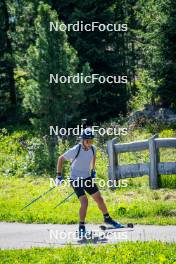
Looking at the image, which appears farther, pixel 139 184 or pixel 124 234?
pixel 139 184

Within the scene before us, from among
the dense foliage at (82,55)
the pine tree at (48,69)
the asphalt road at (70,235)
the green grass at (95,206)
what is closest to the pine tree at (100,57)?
the dense foliage at (82,55)

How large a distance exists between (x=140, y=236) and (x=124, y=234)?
1.20ft

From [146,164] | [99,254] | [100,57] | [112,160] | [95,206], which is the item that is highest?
[100,57]

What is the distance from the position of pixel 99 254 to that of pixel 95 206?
4225mm

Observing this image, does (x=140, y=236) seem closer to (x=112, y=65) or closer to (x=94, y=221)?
(x=94, y=221)

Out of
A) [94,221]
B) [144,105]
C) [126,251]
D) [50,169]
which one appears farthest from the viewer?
[144,105]

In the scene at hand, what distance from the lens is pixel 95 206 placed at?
13.4 m

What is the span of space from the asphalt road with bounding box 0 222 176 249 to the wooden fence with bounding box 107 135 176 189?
12.0 ft

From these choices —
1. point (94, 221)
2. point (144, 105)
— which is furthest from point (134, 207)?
point (144, 105)

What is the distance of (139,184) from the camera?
15617 mm

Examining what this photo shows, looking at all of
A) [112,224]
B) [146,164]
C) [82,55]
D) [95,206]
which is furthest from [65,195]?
[82,55]

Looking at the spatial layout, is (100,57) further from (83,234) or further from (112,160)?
(83,234)

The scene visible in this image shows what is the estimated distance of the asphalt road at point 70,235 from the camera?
10305 millimetres

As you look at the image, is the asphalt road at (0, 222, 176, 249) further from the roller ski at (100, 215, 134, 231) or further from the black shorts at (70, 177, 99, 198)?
the black shorts at (70, 177, 99, 198)
